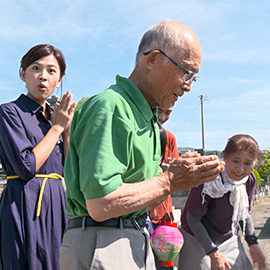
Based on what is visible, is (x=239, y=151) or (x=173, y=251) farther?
(x=239, y=151)

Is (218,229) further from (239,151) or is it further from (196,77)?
(196,77)

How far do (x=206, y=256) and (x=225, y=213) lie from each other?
1.15 feet

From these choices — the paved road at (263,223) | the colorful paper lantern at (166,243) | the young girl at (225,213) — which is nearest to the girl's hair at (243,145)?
the young girl at (225,213)

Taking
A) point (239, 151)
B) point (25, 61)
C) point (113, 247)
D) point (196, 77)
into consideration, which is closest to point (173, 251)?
point (113, 247)

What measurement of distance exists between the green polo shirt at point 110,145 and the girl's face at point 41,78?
892 mm

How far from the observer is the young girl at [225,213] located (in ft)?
9.75

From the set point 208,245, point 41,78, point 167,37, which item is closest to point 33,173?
point 41,78

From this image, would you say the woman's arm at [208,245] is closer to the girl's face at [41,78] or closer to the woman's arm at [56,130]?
the woman's arm at [56,130]

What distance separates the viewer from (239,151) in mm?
3037

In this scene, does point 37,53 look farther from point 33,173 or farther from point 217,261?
point 217,261

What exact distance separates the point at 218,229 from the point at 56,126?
1.46 m

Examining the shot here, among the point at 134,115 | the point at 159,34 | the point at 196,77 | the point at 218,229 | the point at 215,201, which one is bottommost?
the point at 218,229

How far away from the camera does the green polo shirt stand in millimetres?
1449

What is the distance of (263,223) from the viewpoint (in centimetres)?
1055
